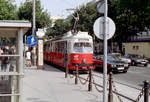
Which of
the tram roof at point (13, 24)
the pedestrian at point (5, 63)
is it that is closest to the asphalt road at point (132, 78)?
the pedestrian at point (5, 63)

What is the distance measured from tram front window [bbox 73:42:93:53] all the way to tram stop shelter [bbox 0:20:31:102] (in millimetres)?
13359

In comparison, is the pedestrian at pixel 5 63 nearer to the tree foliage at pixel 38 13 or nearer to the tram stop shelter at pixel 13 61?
the tram stop shelter at pixel 13 61

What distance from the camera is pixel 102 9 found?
8680 millimetres

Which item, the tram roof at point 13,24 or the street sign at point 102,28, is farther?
the street sign at point 102,28

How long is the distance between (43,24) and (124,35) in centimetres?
1525

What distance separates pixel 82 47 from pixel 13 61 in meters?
14.3

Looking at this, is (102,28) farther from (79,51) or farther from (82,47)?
(82,47)

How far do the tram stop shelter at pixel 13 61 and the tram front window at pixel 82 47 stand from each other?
13359mm

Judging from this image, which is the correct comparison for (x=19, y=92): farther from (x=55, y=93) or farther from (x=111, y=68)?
(x=111, y=68)

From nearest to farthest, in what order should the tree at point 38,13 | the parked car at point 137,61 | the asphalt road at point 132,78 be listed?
the asphalt road at point 132,78 < the parked car at point 137,61 < the tree at point 38,13

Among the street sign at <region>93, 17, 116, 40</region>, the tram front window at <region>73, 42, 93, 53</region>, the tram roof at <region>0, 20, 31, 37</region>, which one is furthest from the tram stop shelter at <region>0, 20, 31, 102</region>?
the tram front window at <region>73, 42, 93, 53</region>

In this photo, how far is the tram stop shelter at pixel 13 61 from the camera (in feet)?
22.1

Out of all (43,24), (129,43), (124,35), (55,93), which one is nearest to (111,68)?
(55,93)

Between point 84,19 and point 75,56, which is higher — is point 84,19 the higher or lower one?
the higher one
